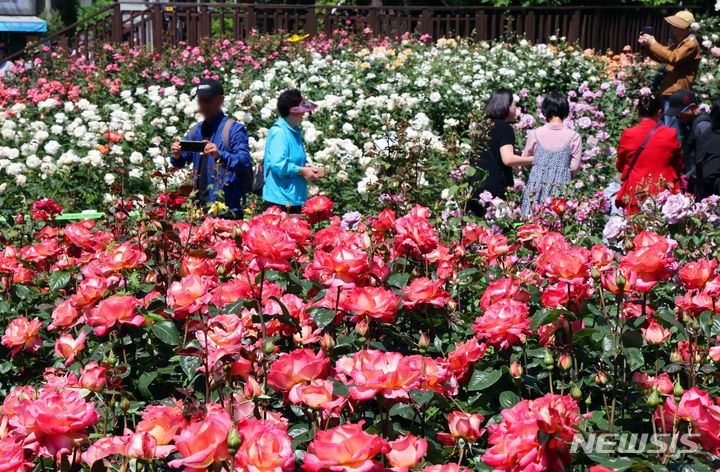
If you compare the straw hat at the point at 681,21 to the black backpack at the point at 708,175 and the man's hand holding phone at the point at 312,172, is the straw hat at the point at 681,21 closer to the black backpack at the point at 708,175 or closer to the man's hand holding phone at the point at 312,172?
the black backpack at the point at 708,175

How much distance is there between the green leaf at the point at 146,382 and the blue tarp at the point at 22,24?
95.2ft

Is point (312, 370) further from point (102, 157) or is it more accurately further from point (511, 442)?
point (102, 157)

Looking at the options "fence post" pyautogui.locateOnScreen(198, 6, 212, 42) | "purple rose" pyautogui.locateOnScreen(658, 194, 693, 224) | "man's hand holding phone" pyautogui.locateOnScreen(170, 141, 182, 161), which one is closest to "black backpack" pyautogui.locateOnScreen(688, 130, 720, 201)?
"purple rose" pyautogui.locateOnScreen(658, 194, 693, 224)

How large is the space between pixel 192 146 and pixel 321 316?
303cm

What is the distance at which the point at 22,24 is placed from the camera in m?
29.0

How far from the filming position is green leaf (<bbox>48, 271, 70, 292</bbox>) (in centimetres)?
259

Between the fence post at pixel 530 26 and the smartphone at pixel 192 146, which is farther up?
the smartphone at pixel 192 146

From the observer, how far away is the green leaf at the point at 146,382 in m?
1.91

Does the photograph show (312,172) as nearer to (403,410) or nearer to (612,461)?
(403,410)

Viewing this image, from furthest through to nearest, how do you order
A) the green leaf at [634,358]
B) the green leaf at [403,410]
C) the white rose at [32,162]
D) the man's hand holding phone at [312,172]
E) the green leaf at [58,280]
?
the white rose at [32,162], the man's hand holding phone at [312,172], the green leaf at [58,280], the green leaf at [634,358], the green leaf at [403,410]

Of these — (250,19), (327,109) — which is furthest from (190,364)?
(250,19)

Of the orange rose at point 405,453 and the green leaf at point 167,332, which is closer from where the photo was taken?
the orange rose at point 405,453

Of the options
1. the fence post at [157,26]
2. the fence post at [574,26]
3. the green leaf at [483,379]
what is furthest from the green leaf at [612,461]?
the fence post at [574,26]

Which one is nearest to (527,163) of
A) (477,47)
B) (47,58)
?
(477,47)
